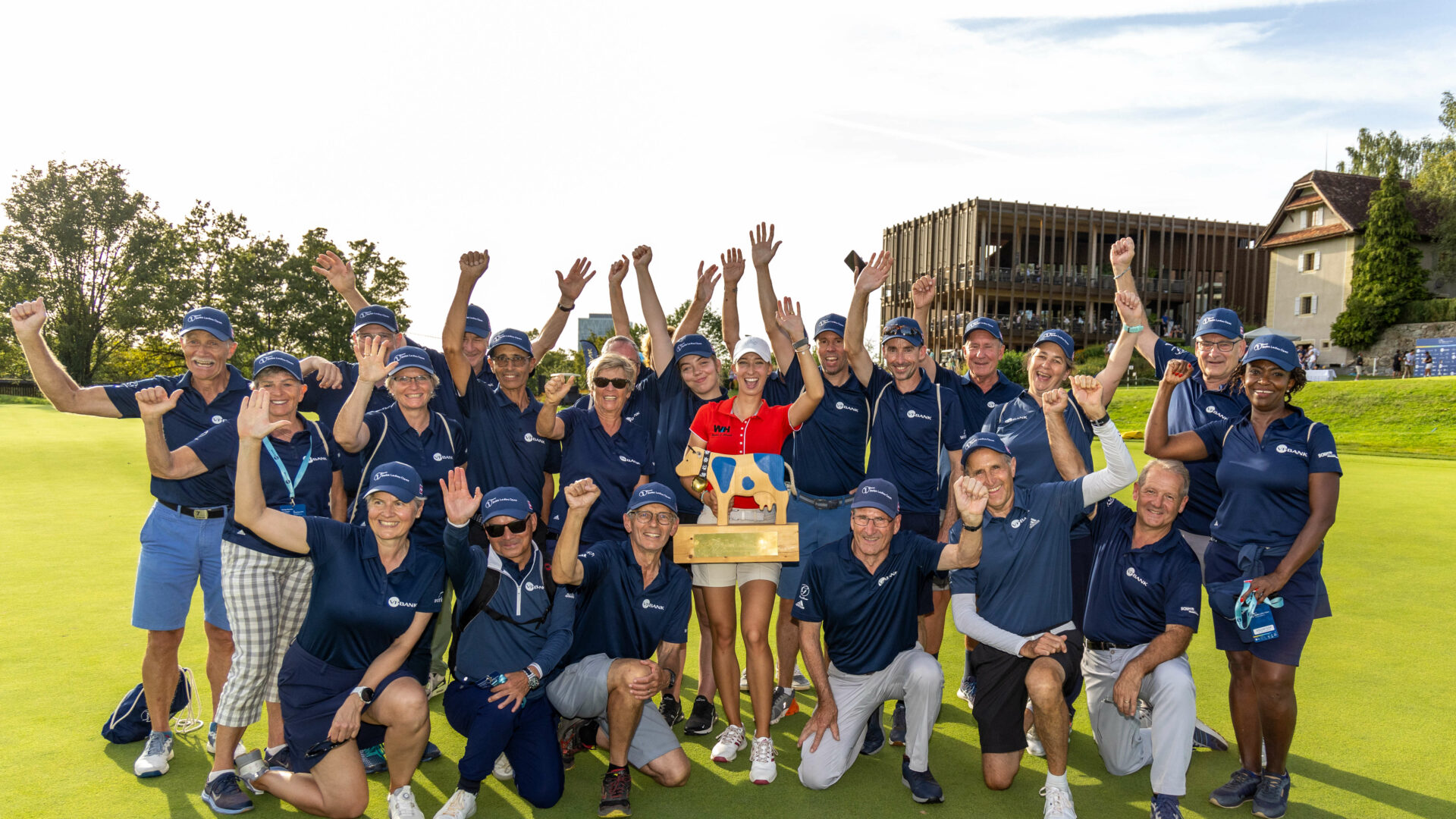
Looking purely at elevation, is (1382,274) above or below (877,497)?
above

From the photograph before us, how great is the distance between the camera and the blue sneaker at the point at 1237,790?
15.7 feet

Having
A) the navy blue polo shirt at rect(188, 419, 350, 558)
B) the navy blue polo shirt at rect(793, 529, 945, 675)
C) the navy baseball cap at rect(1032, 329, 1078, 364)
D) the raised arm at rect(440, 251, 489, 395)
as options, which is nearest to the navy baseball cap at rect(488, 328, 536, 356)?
the raised arm at rect(440, 251, 489, 395)

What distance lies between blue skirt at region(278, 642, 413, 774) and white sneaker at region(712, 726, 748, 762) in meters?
1.83

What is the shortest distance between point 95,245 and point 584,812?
240 feet

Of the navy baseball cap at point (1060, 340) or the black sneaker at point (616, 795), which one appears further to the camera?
the navy baseball cap at point (1060, 340)

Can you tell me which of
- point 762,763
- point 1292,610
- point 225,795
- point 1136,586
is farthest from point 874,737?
point 225,795

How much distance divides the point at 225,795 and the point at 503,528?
6.41 ft

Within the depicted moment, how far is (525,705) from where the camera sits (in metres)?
5.01

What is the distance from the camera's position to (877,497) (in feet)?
16.9

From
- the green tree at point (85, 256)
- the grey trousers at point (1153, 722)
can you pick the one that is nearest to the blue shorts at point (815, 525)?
the grey trousers at point (1153, 722)

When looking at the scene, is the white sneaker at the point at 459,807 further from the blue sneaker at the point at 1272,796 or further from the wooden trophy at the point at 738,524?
the blue sneaker at the point at 1272,796

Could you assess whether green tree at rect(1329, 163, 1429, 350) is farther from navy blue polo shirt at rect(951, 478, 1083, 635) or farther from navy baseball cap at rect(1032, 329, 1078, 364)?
navy blue polo shirt at rect(951, 478, 1083, 635)

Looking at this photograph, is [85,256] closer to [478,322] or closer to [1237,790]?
[478,322]

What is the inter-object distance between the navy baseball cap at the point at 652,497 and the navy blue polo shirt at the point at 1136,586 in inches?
105
